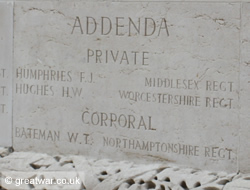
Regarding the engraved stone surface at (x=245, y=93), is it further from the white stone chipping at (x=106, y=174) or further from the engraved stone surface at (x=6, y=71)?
the engraved stone surface at (x=6, y=71)

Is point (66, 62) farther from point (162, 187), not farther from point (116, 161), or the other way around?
point (162, 187)

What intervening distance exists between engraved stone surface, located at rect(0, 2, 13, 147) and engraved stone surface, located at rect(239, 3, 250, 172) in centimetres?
171

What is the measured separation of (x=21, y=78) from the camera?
5113mm

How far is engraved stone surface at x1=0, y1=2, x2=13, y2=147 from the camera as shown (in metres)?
5.14

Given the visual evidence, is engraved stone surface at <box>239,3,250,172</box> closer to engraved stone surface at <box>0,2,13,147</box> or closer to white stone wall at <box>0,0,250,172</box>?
white stone wall at <box>0,0,250,172</box>

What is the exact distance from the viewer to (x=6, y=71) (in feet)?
16.9

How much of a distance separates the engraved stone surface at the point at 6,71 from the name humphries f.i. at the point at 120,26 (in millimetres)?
525

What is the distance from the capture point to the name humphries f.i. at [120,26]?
4.68m

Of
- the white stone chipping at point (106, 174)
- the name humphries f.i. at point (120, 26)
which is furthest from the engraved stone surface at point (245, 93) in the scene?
the name humphries f.i. at point (120, 26)

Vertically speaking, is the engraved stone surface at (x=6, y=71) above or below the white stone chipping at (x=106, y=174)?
above

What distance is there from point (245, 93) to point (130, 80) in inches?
31.2

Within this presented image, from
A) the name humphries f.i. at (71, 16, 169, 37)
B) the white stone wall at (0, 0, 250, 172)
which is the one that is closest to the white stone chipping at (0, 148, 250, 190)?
the white stone wall at (0, 0, 250, 172)

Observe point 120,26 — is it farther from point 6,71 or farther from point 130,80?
point 6,71

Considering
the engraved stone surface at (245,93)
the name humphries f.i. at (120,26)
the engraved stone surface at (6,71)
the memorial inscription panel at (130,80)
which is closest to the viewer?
the engraved stone surface at (245,93)
